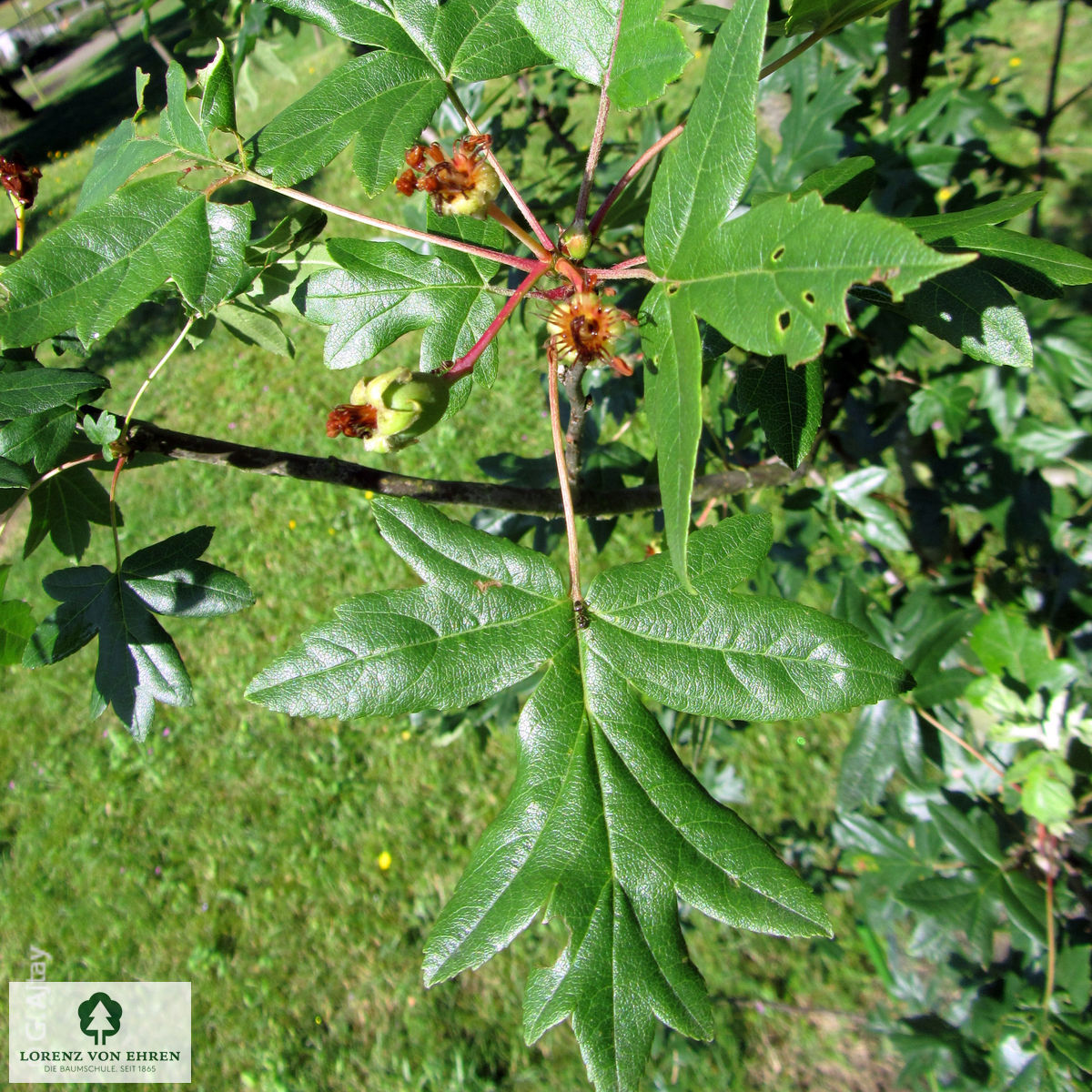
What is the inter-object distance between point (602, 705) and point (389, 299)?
72 centimetres

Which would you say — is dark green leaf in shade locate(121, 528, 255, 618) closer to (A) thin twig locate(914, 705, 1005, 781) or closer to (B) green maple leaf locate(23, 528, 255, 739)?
(B) green maple leaf locate(23, 528, 255, 739)

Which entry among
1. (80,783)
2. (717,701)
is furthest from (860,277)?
(80,783)

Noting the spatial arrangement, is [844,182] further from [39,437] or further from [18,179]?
[18,179]

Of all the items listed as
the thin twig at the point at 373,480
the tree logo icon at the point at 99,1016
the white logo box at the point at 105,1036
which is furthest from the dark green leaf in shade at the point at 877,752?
the tree logo icon at the point at 99,1016

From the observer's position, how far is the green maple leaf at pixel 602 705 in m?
1.02

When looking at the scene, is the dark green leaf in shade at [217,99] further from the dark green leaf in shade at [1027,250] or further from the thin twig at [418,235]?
the dark green leaf in shade at [1027,250]

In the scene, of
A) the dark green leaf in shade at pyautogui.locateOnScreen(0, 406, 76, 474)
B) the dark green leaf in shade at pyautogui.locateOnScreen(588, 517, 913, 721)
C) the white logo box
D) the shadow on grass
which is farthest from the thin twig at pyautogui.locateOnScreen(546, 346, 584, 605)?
the shadow on grass

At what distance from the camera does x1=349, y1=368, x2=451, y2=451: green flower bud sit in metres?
1.07

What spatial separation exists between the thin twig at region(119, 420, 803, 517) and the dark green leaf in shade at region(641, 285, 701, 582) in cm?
47

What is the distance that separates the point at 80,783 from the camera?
14.8 ft

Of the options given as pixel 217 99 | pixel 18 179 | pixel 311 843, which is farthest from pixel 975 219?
pixel 311 843

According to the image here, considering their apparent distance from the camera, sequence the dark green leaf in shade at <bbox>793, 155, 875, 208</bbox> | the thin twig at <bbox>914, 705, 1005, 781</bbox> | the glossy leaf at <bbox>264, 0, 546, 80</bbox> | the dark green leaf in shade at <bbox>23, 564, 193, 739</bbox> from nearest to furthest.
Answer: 1. the dark green leaf in shade at <bbox>793, 155, 875, 208</bbox>
2. the glossy leaf at <bbox>264, 0, 546, 80</bbox>
3. the dark green leaf in shade at <bbox>23, 564, 193, 739</bbox>
4. the thin twig at <bbox>914, 705, 1005, 781</bbox>

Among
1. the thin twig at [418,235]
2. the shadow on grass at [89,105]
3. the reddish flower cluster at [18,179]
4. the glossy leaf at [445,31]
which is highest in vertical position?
the glossy leaf at [445,31]

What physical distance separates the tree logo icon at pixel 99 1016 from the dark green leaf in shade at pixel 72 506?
325 cm
